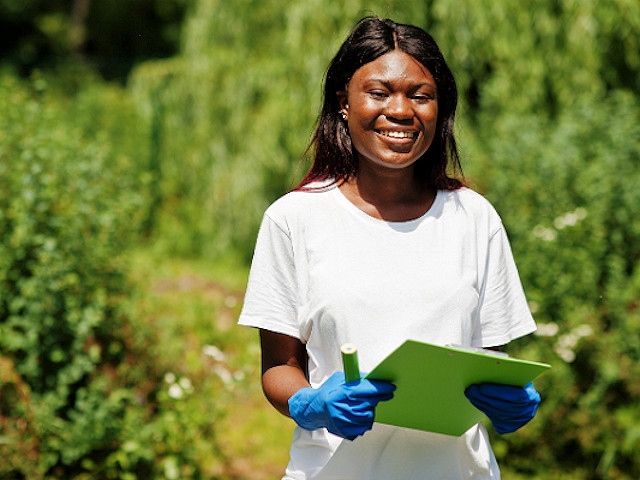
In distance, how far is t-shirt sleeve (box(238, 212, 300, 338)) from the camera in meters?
1.59

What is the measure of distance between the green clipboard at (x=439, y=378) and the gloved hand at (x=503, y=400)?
1 centimetres

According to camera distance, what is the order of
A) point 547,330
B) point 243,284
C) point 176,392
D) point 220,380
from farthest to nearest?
point 243,284, point 220,380, point 547,330, point 176,392

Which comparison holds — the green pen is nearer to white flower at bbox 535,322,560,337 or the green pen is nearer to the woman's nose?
the woman's nose

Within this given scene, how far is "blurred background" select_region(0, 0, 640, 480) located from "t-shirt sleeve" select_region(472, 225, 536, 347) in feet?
1.38

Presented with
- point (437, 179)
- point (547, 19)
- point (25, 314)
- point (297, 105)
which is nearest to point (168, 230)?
point (297, 105)

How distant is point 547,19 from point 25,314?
389cm

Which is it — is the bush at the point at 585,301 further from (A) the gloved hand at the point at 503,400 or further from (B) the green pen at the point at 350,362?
(B) the green pen at the point at 350,362

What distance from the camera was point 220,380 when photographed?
3930 mm

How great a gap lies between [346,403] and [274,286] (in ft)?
0.91

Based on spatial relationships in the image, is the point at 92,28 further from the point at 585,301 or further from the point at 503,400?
the point at 503,400

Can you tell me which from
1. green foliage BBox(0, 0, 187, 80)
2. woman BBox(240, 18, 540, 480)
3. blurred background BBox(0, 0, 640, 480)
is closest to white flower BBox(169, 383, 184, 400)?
blurred background BBox(0, 0, 640, 480)

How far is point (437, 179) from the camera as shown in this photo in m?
1.74

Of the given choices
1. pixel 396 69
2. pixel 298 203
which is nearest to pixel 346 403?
pixel 298 203

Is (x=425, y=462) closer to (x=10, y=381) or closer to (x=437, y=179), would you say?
(x=437, y=179)
